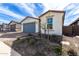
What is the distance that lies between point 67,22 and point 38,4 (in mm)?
451

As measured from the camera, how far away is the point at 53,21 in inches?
91.7

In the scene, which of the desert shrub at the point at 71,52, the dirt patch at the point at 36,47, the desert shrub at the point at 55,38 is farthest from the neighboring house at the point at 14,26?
the desert shrub at the point at 71,52

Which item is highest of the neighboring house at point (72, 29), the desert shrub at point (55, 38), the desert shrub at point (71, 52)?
the neighboring house at point (72, 29)

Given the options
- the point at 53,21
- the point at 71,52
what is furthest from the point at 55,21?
the point at 71,52

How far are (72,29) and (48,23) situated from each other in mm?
328

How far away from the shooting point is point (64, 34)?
7.58ft

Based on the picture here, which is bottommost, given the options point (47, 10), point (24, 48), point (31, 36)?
point (24, 48)

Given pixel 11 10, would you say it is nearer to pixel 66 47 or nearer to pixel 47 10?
pixel 47 10

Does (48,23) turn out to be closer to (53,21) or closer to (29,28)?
(53,21)

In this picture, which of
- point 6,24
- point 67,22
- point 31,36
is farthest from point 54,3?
point 6,24

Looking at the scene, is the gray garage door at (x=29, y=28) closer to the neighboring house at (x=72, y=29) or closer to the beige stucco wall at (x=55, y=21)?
the beige stucco wall at (x=55, y=21)

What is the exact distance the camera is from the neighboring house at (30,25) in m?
2.33

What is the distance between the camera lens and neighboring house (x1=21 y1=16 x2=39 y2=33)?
2.33 meters

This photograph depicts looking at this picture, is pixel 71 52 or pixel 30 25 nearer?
pixel 71 52
